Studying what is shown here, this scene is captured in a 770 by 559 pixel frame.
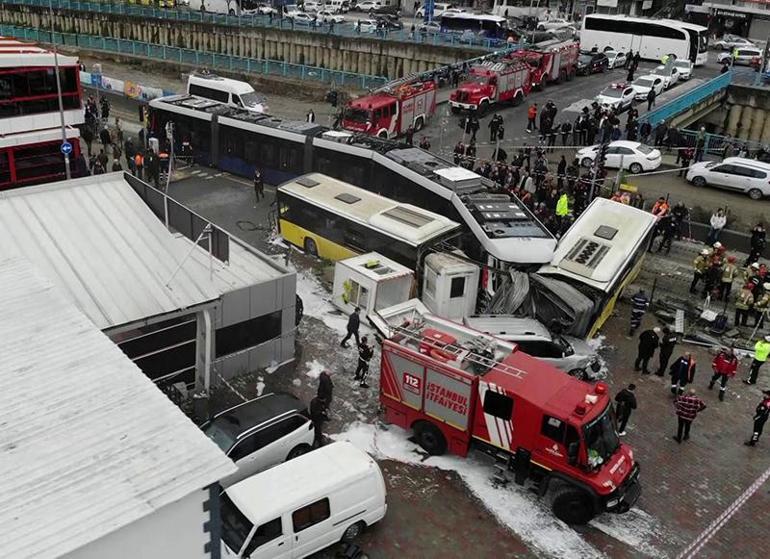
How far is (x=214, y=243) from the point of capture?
18125mm

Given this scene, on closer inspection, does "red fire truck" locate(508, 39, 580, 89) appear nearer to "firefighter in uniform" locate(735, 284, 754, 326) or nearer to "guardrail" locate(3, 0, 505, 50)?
"guardrail" locate(3, 0, 505, 50)

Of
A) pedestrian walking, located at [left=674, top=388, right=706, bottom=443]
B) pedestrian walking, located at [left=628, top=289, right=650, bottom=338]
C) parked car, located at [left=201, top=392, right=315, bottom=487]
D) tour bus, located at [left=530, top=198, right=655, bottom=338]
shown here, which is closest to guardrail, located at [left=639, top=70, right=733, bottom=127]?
tour bus, located at [left=530, top=198, right=655, bottom=338]

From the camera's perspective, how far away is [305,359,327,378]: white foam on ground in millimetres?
19078

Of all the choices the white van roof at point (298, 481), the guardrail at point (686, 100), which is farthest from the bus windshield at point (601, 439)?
the guardrail at point (686, 100)

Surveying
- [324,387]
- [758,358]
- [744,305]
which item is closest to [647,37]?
[744,305]

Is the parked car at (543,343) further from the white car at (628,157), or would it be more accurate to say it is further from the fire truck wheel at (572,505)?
the white car at (628,157)

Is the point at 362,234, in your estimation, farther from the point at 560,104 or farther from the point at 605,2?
the point at 605,2

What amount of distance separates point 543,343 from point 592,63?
37.5 metres

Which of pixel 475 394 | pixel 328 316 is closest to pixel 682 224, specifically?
pixel 328 316

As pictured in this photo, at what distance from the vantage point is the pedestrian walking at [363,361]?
18.2m

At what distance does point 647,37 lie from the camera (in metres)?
53.7

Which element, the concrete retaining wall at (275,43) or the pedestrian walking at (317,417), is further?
the concrete retaining wall at (275,43)

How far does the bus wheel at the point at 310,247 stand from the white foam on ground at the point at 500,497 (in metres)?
9.20

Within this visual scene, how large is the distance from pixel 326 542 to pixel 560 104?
35.6 m
